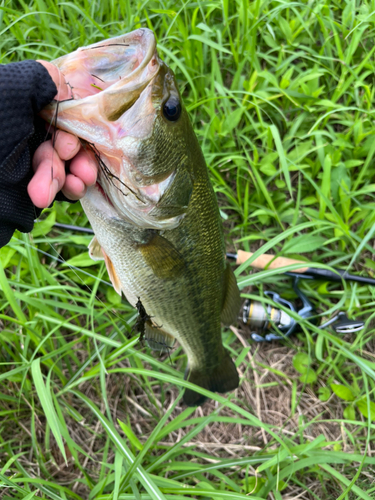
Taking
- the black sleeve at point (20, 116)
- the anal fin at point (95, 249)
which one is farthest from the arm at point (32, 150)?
the anal fin at point (95, 249)

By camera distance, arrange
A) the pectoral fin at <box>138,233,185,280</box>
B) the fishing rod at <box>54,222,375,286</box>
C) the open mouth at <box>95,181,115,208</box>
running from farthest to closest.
Answer: the fishing rod at <box>54,222,375,286</box>, the pectoral fin at <box>138,233,185,280</box>, the open mouth at <box>95,181,115,208</box>

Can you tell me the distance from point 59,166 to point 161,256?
0.58m

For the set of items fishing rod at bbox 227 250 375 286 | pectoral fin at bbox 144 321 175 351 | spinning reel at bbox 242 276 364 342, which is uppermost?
pectoral fin at bbox 144 321 175 351

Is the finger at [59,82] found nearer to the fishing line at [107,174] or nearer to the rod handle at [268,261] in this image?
the fishing line at [107,174]

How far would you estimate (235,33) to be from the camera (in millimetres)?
3154

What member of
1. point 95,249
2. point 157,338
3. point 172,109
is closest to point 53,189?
point 172,109

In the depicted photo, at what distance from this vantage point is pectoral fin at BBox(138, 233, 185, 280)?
5.41 ft

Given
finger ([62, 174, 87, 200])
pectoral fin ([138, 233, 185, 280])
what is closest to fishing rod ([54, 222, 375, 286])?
pectoral fin ([138, 233, 185, 280])

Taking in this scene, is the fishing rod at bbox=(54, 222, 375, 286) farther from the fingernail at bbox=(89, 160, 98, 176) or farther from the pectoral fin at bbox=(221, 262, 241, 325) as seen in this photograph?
the fingernail at bbox=(89, 160, 98, 176)

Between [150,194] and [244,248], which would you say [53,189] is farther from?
[244,248]

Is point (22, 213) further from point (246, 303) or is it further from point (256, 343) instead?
point (256, 343)

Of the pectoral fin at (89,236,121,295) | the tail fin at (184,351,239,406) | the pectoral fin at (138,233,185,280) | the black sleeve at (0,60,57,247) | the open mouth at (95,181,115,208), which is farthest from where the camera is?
the tail fin at (184,351,239,406)

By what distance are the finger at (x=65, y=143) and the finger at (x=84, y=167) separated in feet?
0.16

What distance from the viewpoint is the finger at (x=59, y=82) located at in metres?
1.29
